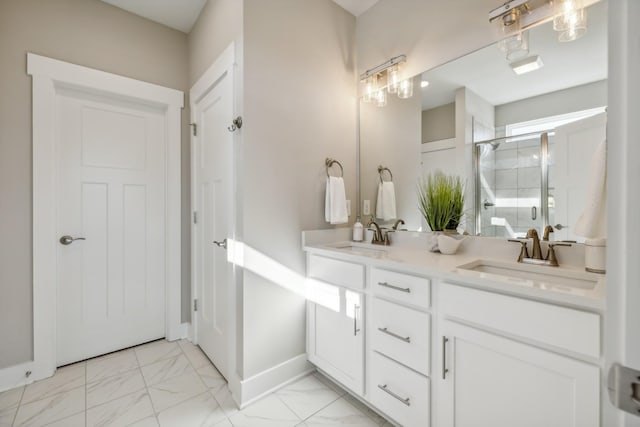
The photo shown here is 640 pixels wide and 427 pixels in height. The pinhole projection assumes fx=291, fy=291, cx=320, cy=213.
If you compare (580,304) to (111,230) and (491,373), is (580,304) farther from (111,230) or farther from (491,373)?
(111,230)

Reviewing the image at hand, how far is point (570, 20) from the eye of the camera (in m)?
1.31

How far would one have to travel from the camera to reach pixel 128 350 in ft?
7.72

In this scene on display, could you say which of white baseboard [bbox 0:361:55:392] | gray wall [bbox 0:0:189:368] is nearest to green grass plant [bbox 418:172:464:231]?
gray wall [bbox 0:0:189:368]

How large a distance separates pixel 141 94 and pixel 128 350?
2.06 m

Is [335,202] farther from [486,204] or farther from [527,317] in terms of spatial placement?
[527,317]

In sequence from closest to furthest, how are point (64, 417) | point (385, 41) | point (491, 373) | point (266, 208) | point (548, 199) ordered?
point (491, 373) → point (548, 199) → point (64, 417) → point (266, 208) → point (385, 41)

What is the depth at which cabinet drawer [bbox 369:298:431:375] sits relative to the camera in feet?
4.27

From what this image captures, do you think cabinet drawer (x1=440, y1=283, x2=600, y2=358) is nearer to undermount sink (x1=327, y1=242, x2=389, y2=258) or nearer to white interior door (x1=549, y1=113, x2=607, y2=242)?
white interior door (x1=549, y1=113, x2=607, y2=242)

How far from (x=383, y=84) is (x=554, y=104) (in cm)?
107

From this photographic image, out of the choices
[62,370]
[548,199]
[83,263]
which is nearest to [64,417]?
[62,370]

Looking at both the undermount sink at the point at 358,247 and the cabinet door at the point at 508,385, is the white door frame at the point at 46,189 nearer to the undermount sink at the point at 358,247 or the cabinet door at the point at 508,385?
the undermount sink at the point at 358,247

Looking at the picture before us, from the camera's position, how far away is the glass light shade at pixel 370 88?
7.14ft

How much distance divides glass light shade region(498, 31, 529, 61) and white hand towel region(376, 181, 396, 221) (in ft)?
3.19

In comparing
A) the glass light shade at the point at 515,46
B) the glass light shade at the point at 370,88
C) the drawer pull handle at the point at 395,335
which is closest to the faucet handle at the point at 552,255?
the drawer pull handle at the point at 395,335
